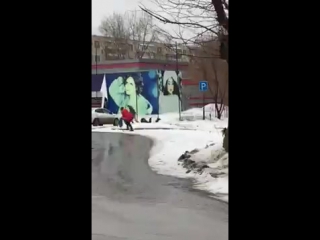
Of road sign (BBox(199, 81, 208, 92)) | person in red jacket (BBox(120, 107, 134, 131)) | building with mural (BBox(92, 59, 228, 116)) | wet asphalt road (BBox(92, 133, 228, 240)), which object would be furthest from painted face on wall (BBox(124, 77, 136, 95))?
road sign (BBox(199, 81, 208, 92))

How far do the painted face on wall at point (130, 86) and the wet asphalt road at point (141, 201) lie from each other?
34cm

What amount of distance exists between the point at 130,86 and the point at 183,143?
625 millimetres

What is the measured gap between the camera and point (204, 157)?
3461mm

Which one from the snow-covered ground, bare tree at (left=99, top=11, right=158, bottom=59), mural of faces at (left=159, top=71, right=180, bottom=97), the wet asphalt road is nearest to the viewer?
the wet asphalt road

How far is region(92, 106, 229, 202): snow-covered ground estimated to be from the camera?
3116 millimetres

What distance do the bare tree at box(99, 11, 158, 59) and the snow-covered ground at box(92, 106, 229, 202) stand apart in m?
0.52

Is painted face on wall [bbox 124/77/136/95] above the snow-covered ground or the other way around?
above

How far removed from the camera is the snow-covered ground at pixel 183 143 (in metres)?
3.12

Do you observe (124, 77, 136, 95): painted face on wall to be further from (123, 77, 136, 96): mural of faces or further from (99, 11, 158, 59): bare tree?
(99, 11, 158, 59): bare tree

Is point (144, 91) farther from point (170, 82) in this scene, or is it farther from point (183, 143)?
point (183, 143)

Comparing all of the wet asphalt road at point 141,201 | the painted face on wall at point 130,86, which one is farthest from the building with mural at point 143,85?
the wet asphalt road at point 141,201
